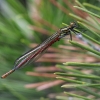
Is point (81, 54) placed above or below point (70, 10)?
below

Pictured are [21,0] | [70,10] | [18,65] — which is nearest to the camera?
[18,65]

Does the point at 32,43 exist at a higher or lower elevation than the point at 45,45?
higher

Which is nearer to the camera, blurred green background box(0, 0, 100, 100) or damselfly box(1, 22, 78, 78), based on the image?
damselfly box(1, 22, 78, 78)

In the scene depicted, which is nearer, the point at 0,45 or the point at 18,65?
the point at 18,65

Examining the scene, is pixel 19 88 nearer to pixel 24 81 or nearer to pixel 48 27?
pixel 24 81

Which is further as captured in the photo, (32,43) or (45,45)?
(32,43)

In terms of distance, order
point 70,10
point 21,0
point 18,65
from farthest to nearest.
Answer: point 21,0, point 70,10, point 18,65

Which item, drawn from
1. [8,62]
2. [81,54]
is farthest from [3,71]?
[81,54]

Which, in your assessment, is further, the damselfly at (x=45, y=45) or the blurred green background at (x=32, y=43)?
the blurred green background at (x=32, y=43)
